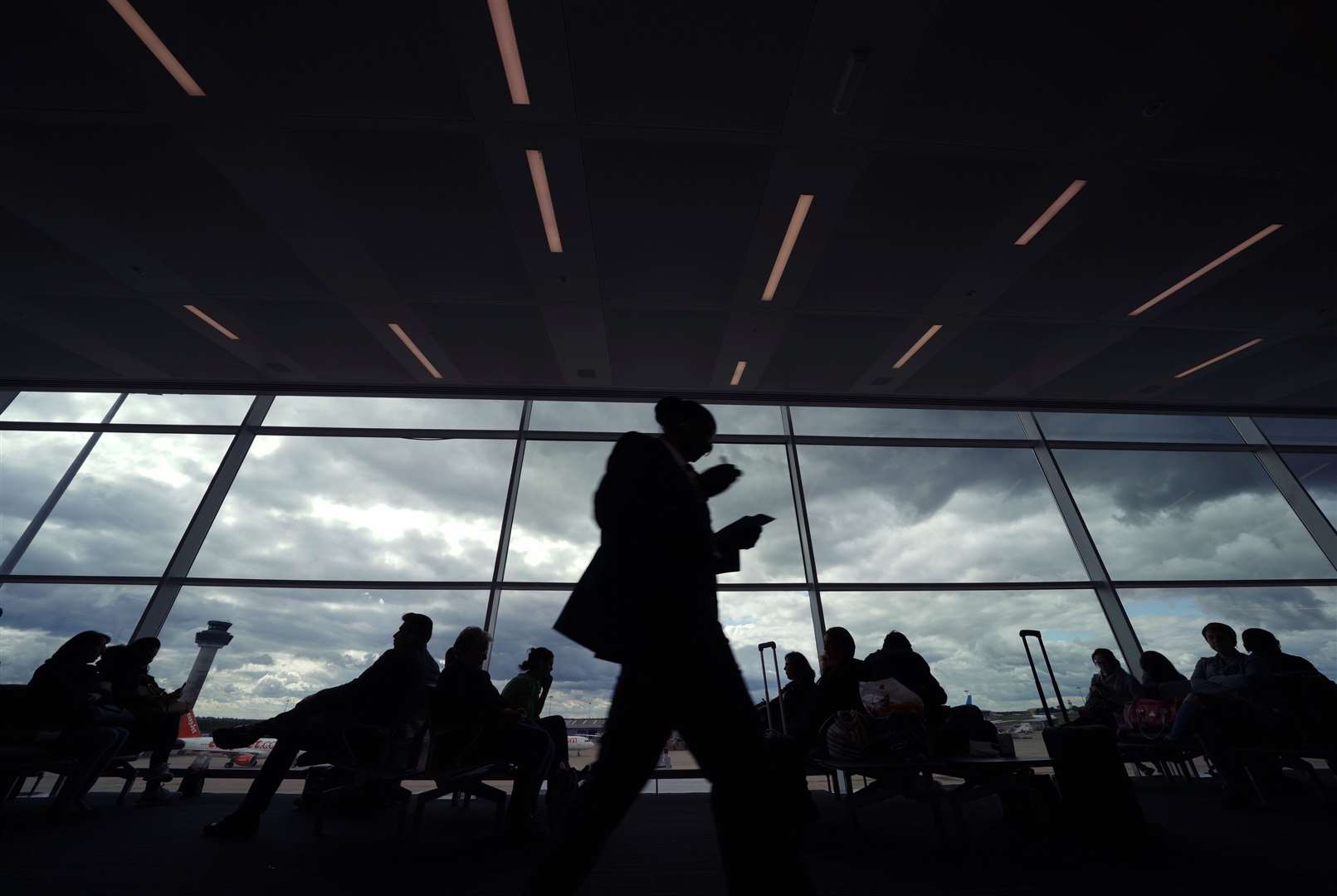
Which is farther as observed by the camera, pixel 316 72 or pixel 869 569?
pixel 869 569

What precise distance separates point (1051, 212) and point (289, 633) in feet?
24.9

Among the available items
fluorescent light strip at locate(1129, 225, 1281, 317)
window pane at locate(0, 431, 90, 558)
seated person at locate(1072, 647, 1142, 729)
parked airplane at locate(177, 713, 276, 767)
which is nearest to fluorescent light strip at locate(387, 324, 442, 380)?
parked airplane at locate(177, 713, 276, 767)

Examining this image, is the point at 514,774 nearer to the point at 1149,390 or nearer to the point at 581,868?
the point at 581,868

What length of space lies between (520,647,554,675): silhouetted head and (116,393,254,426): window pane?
566 centimetres

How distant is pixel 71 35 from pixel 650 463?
4236 millimetres

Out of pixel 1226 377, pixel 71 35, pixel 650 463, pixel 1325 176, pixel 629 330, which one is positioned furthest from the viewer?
pixel 1226 377

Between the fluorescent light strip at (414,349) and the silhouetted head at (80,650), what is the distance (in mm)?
3196

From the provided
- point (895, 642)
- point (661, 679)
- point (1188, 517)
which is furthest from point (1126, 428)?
point (661, 679)

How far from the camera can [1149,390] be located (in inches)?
253

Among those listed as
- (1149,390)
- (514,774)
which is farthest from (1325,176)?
(514,774)

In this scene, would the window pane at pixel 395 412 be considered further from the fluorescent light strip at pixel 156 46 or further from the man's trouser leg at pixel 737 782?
the man's trouser leg at pixel 737 782

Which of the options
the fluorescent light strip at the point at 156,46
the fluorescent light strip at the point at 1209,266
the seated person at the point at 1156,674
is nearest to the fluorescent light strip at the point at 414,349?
the fluorescent light strip at the point at 156,46

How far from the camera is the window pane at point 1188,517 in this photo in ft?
19.3

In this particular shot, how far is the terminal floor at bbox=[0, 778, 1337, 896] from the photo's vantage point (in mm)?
1808
